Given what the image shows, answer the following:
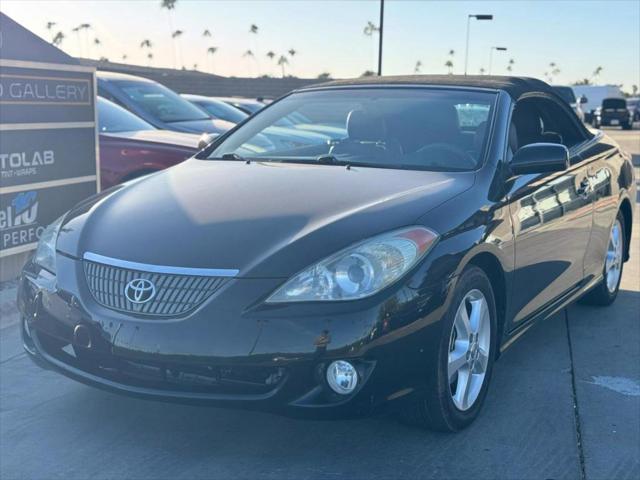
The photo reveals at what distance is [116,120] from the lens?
833 centimetres

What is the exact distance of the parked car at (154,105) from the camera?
932cm

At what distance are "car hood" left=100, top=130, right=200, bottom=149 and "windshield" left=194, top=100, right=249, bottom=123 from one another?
5071mm

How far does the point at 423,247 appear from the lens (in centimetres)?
328

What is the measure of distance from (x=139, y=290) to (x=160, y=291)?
0.30 ft

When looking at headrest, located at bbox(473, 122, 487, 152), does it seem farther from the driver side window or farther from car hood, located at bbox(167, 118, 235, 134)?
car hood, located at bbox(167, 118, 235, 134)

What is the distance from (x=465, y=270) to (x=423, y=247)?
30cm

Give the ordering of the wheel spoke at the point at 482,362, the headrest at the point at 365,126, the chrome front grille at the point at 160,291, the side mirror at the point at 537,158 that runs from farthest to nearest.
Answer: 1. the headrest at the point at 365,126
2. the side mirror at the point at 537,158
3. the wheel spoke at the point at 482,362
4. the chrome front grille at the point at 160,291

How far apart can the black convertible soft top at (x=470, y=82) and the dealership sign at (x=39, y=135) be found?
2163 millimetres

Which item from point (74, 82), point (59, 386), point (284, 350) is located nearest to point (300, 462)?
point (284, 350)

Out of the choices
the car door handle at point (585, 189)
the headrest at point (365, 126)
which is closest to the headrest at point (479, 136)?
the headrest at point (365, 126)

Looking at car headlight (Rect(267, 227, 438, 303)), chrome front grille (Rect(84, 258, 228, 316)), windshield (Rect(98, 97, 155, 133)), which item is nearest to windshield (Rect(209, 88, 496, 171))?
car headlight (Rect(267, 227, 438, 303))

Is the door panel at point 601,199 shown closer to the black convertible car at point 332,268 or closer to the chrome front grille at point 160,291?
the black convertible car at point 332,268

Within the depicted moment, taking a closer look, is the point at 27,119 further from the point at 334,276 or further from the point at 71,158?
the point at 334,276

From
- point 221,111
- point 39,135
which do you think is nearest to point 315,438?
point 39,135
